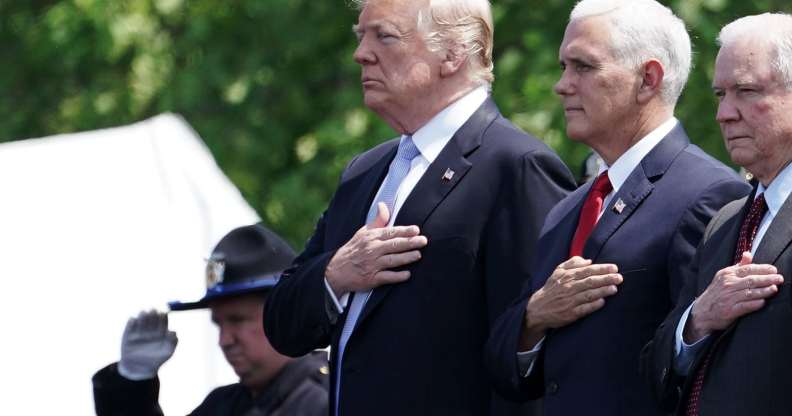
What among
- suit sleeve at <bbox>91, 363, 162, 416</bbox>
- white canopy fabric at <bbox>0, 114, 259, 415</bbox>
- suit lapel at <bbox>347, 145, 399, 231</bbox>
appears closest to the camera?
suit lapel at <bbox>347, 145, 399, 231</bbox>

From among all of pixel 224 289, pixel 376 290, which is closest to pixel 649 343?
pixel 376 290

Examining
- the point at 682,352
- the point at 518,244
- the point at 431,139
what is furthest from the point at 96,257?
the point at 682,352

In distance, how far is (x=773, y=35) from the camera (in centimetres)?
454

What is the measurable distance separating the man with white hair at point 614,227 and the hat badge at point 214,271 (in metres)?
1.51

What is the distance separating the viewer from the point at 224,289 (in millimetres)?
6281

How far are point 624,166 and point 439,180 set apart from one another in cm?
55

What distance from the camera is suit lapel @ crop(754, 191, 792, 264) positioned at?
438 cm

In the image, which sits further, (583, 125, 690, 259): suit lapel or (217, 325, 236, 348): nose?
(217, 325, 236, 348): nose

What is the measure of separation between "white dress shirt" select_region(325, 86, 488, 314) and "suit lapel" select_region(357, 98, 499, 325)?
1.1 inches

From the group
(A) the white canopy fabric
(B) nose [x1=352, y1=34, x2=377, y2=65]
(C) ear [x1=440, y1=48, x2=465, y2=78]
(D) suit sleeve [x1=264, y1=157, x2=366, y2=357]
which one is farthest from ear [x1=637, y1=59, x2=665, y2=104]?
(A) the white canopy fabric

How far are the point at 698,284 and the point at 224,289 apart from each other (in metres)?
2.12

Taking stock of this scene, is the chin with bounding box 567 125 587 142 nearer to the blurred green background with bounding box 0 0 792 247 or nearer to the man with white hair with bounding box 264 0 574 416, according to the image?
the man with white hair with bounding box 264 0 574 416

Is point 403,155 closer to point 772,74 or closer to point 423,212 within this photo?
point 423,212

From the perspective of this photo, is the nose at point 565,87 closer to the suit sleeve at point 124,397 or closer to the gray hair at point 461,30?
the gray hair at point 461,30
